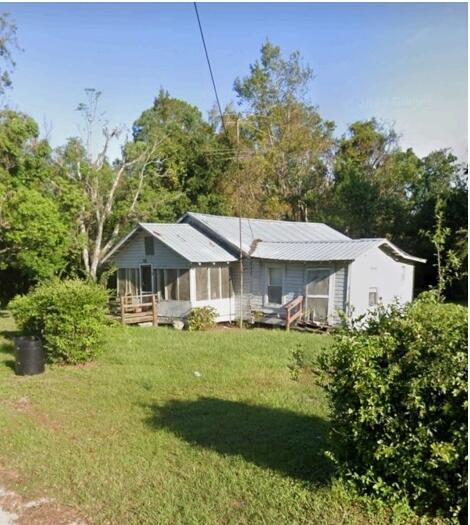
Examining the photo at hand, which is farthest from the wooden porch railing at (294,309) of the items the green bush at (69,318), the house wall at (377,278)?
the green bush at (69,318)

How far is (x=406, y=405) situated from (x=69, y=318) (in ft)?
25.3

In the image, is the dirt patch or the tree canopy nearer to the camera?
the dirt patch

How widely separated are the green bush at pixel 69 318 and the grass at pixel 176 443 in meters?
0.39

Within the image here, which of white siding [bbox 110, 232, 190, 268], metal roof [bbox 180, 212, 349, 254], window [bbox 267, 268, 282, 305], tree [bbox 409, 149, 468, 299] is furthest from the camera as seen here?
tree [bbox 409, 149, 468, 299]

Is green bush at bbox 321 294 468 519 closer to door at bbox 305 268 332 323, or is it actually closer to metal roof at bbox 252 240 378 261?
metal roof at bbox 252 240 378 261

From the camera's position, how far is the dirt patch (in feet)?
12.1

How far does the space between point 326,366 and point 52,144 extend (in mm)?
22186

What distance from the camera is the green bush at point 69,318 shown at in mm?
9406

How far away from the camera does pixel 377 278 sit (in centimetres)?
1609

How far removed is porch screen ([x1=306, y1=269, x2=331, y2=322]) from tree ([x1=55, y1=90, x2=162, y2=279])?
12137 millimetres

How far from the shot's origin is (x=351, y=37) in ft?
16.6

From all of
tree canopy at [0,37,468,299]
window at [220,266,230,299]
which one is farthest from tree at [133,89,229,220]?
window at [220,266,230,299]

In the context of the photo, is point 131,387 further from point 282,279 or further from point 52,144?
point 52,144

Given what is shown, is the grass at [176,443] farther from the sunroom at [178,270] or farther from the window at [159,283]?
the window at [159,283]
